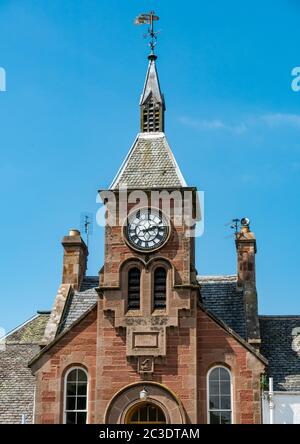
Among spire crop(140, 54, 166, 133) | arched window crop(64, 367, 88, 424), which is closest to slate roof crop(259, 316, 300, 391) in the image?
arched window crop(64, 367, 88, 424)

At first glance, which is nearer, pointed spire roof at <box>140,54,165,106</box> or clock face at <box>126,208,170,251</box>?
clock face at <box>126,208,170,251</box>

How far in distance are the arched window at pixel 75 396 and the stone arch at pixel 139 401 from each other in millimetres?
1301

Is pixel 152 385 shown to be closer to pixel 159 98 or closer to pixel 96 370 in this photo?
pixel 96 370

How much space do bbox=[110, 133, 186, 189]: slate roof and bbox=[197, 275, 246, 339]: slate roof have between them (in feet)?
18.3

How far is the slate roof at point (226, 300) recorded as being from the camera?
118 feet

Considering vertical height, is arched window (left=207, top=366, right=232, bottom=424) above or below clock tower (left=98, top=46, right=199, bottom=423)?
below

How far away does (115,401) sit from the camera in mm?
32562

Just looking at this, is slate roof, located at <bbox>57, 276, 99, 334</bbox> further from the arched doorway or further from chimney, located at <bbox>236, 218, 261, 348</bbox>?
chimney, located at <bbox>236, 218, 261, 348</bbox>

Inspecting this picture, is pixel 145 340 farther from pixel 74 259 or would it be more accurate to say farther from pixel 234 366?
pixel 74 259

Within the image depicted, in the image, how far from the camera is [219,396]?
32812 millimetres

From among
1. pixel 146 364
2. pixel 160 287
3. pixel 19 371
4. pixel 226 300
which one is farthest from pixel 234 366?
pixel 19 371

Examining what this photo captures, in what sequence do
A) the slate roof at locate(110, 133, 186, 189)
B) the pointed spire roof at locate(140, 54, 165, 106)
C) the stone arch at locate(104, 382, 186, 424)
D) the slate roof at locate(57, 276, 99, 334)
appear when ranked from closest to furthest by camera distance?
the stone arch at locate(104, 382, 186, 424), the slate roof at locate(110, 133, 186, 189), the slate roof at locate(57, 276, 99, 334), the pointed spire roof at locate(140, 54, 165, 106)

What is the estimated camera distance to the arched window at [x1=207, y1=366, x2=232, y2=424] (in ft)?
107
